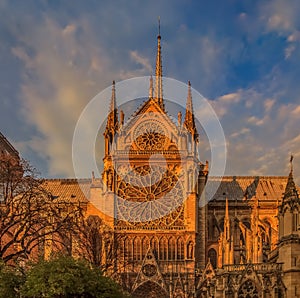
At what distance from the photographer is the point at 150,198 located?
234 ft

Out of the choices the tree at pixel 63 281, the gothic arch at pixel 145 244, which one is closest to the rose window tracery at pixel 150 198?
the gothic arch at pixel 145 244

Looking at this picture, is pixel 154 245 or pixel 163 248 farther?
pixel 154 245

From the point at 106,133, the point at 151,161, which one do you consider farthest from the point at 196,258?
the point at 106,133

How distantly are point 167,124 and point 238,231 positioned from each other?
1639 centimetres

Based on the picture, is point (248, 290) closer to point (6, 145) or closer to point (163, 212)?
point (163, 212)

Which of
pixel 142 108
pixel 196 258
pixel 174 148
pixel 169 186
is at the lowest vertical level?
pixel 196 258

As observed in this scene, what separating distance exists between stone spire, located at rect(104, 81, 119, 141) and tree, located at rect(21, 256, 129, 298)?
44295 millimetres

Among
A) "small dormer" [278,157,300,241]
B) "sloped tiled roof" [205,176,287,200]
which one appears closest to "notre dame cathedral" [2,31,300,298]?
"sloped tiled roof" [205,176,287,200]

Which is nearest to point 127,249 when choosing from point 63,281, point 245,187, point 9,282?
point 245,187

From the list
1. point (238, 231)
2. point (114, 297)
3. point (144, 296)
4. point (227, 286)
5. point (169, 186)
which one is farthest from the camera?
point (238, 231)

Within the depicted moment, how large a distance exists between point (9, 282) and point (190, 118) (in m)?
48.0

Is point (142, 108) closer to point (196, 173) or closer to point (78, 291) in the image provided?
point (196, 173)

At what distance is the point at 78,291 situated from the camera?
29562 millimetres

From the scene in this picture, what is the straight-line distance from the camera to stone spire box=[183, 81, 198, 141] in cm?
7488
